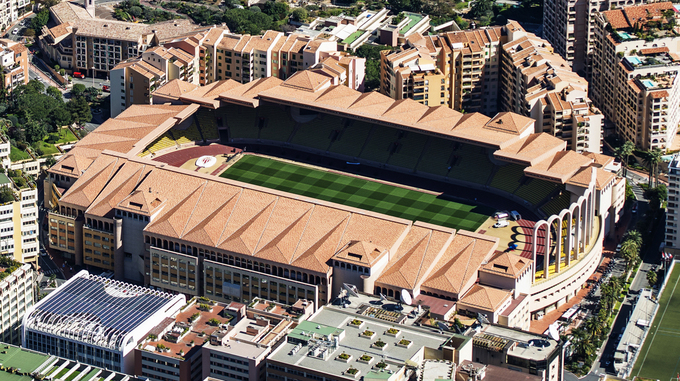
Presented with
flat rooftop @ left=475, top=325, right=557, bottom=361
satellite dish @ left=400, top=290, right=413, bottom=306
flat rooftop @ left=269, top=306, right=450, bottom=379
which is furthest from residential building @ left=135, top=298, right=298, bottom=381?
flat rooftop @ left=475, top=325, right=557, bottom=361

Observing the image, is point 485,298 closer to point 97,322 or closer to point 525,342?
point 525,342

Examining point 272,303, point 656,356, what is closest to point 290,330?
point 272,303

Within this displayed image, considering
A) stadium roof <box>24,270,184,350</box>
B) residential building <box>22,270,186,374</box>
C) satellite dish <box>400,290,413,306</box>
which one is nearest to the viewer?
residential building <box>22,270,186,374</box>

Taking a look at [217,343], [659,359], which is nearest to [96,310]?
[217,343]

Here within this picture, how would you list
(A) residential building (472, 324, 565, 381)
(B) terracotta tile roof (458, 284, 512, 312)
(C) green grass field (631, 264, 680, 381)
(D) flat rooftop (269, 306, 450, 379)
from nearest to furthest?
1. (D) flat rooftop (269, 306, 450, 379)
2. (A) residential building (472, 324, 565, 381)
3. (C) green grass field (631, 264, 680, 381)
4. (B) terracotta tile roof (458, 284, 512, 312)

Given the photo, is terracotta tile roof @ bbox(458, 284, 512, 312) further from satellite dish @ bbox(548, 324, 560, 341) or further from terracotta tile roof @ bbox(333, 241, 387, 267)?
terracotta tile roof @ bbox(333, 241, 387, 267)

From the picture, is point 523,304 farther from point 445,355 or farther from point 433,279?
point 445,355
